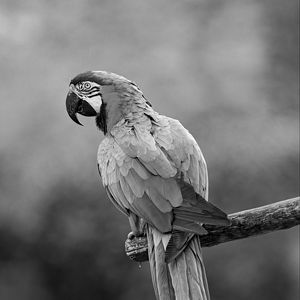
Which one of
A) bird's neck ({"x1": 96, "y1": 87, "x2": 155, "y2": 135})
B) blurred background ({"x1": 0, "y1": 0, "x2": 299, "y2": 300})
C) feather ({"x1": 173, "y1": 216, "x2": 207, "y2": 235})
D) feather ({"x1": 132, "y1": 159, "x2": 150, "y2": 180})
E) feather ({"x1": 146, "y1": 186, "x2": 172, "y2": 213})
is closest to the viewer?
feather ({"x1": 173, "y1": 216, "x2": 207, "y2": 235})

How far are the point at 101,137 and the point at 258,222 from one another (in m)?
1.75

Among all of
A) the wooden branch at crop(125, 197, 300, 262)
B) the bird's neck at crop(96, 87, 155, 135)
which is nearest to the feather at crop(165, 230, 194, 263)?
the wooden branch at crop(125, 197, 300, 262)

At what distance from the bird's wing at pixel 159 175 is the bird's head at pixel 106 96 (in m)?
0.08

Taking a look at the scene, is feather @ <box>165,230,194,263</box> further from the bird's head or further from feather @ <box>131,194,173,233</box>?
the bird's head

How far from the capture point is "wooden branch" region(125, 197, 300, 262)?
4.77 feet

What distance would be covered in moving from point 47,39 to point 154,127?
6.49 ft

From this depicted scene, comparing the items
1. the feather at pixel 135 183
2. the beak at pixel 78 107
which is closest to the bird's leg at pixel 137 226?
the feather at pixel 135 183

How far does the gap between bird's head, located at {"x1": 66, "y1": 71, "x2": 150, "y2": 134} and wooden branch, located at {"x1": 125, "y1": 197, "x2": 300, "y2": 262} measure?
45cm

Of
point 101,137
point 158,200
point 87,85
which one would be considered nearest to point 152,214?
point 158,200

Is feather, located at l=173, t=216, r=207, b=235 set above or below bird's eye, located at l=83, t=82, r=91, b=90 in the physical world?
below

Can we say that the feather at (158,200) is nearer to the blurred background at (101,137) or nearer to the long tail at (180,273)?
the long tail at (180,273)

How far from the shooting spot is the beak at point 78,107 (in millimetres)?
1959

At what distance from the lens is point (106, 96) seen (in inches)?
74.4

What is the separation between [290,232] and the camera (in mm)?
3498
